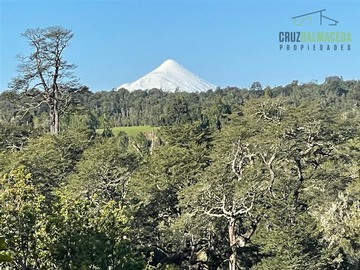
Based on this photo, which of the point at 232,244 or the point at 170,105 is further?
the point at 170,105

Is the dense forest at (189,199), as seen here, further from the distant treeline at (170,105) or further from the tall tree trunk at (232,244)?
the distant treeline at (170,105)

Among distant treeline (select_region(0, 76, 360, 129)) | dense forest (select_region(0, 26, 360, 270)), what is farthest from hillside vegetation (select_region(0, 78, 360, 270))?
distant treeline (select_region(0, 76, 360, 129))

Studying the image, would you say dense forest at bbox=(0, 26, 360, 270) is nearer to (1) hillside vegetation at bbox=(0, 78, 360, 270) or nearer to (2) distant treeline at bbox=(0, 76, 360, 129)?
(1) hillside vegetation at bbox=(0, 78, 360, 270)

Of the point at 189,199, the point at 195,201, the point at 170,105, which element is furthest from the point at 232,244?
the point at 170,105

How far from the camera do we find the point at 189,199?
19516 millimetres

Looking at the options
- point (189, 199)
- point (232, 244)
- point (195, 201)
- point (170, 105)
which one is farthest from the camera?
point (170, 105)

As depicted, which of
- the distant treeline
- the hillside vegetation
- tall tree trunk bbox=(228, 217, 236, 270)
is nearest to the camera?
the hillside vegetation

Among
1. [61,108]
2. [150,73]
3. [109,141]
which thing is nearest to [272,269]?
[109,141]

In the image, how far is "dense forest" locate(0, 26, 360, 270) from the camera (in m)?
11.5

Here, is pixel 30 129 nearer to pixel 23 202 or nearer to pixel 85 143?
pixel 85 143

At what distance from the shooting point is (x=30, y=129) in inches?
1367

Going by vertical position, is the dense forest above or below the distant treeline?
below

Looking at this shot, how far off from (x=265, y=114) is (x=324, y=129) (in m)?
8.18

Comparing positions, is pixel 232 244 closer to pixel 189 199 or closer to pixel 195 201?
pixel 195 201
